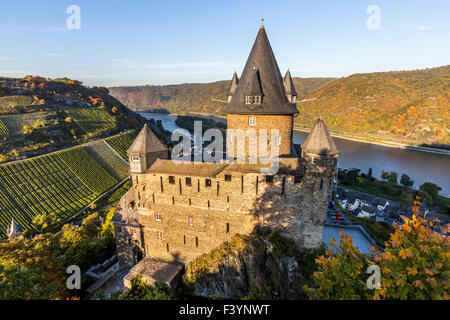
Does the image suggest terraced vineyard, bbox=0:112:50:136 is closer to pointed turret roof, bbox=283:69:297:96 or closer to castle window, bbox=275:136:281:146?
castle window, bbox=275:136:281:146

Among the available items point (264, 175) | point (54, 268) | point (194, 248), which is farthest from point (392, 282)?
point (54, 268)

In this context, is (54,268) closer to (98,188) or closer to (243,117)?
(243,117)

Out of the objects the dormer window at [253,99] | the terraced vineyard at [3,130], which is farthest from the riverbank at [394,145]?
the terraced vineyard at [3,130]

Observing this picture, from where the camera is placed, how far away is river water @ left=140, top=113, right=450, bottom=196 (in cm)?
8412

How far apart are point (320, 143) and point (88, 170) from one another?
65.2 metres

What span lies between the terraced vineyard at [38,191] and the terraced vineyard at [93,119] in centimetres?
2726

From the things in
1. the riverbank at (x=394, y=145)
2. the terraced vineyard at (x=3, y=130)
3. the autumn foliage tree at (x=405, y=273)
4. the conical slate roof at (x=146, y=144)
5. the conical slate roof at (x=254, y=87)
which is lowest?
the riverbank at (x=394, y=145)

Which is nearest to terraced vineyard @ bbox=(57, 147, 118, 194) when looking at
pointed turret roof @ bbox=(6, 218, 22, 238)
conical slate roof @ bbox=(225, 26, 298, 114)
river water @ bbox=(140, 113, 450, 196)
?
pointed turret roof @ bbox=(6, 218, 22, 238)

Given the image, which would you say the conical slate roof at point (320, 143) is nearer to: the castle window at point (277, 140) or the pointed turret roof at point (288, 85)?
the castle window at point (277, 140)

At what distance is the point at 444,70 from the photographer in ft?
588

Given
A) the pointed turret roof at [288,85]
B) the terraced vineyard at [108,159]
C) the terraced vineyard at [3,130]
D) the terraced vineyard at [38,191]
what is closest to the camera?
the pointed turret roof at [288,85]

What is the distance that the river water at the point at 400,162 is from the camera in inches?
3312

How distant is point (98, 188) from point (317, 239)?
5677 centimetres
